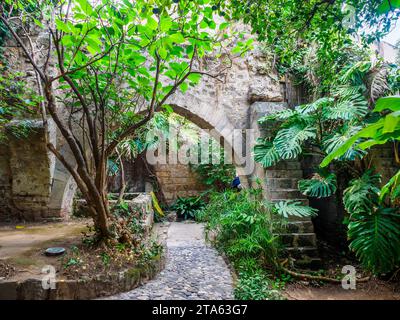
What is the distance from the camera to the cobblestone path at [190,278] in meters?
2.31

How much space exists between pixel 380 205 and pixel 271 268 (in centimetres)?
129

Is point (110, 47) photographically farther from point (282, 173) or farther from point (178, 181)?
point (178, 181)

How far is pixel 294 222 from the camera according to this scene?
3180 mm

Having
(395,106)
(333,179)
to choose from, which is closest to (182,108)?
(333,179)

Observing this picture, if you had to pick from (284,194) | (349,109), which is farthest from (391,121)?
(284,194)

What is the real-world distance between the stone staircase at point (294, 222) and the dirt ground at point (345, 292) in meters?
0.32

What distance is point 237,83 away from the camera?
4.50 m

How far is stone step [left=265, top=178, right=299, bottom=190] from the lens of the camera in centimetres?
349

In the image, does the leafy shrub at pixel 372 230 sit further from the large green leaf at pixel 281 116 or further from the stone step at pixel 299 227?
the large green leaf at pixel 281 116

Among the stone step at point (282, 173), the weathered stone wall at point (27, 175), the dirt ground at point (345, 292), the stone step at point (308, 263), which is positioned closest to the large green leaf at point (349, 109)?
the stone step at point (282, 173)

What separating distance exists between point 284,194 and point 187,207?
12.9ft

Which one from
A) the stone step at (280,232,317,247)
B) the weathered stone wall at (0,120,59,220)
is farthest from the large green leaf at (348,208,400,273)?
the weathered stone wall at (0,120,59,220)

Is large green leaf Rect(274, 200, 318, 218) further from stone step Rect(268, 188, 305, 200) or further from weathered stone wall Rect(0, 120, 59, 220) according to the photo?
weathered stone wall Rect(0, 120, 59, 220)

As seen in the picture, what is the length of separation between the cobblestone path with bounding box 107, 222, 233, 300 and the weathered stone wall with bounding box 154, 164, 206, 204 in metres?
3.43
